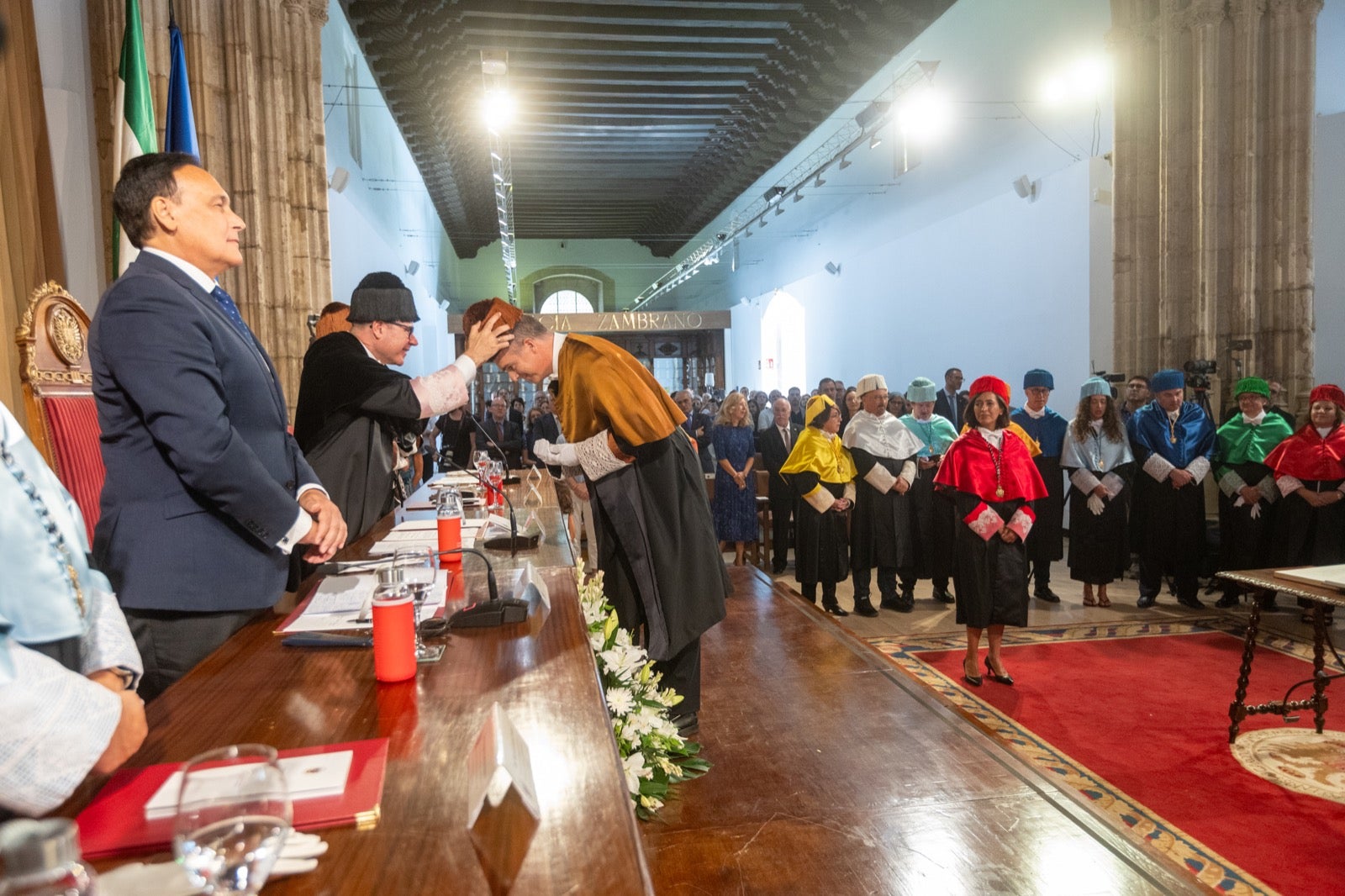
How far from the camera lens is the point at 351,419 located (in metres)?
2.72

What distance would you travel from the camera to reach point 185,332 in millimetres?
1620

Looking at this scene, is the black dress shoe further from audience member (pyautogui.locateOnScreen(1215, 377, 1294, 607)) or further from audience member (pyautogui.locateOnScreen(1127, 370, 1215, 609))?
audience member (pyautogui.locateOnScreen(1215, 377, 1294, 607))

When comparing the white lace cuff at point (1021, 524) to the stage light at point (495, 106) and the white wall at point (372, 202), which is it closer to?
the white wall at point (372, 202)

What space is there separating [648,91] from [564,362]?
11.5 meters

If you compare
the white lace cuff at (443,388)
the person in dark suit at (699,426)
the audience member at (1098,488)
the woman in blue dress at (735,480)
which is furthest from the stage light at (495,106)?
the white lace cuff at (443,388)

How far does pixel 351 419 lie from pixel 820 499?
12.8ft

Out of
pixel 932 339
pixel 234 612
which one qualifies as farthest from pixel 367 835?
pixel 932 339

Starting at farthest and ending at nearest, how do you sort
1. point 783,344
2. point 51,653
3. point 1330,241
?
point 783,344
point 1330,241
point 51,653

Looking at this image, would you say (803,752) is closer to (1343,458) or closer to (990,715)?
(990,715)

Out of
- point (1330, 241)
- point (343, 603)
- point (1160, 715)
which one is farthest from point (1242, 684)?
point (1330, 241)

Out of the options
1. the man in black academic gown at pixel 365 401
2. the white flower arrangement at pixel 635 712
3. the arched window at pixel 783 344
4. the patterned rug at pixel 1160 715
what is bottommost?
the patterned rug at pixel 1160 715

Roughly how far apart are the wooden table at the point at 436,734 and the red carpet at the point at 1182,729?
2.48 m

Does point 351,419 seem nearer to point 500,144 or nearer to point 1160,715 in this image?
point 1160,715

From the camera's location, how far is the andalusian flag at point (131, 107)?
359cm
